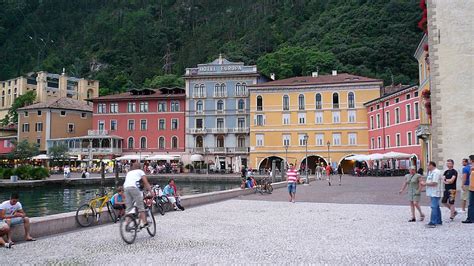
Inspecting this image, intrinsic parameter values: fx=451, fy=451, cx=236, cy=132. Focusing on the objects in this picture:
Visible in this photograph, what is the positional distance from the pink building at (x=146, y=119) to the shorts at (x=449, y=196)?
4994 centimetres

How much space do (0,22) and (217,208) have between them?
499 feet

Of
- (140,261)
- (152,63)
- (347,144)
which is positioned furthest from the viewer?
(152,63)

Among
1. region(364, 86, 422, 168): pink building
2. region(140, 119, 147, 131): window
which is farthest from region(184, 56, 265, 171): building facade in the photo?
region(364, 86, 422, 168): pink building

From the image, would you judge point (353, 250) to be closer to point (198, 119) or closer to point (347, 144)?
point (347, 144)

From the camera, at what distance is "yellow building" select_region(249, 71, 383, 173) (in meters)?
53.7

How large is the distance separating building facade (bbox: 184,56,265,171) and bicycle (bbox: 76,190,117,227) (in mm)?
45592

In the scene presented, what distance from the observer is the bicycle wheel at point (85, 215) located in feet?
36.9

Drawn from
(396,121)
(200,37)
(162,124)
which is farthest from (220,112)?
(200,37)

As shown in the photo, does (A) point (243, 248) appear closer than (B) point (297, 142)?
Yes

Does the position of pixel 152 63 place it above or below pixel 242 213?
above

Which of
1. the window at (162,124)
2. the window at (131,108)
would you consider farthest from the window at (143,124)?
the window at (162,124)

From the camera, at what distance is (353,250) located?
7.97 meters

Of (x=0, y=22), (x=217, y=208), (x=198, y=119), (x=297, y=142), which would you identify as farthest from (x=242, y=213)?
(x=0, y=22)

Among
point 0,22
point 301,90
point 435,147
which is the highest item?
point 0,22
